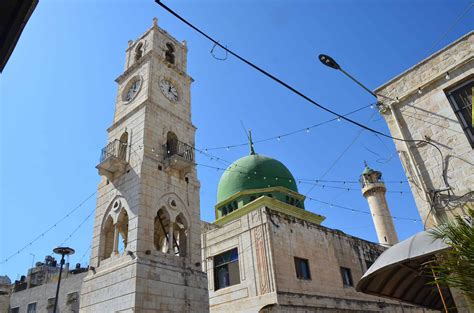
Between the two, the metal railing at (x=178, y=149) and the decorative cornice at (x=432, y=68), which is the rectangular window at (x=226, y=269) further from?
the decorative cornice at (x=432, y=68)

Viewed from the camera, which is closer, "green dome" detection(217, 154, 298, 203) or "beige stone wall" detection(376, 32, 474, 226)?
"beige stone wall" detection(376, 32, 474, 226)

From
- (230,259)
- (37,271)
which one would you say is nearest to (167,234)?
(230,259)

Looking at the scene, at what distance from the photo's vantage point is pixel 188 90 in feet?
59.8

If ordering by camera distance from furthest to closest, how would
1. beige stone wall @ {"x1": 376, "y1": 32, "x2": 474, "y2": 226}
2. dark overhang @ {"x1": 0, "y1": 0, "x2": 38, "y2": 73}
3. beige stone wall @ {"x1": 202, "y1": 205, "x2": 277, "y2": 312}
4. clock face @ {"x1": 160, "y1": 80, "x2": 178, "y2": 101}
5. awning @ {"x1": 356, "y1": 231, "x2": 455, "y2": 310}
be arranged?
clock face @ {"x1": 160, "y1": 80, "x2": 178, "y2": 101} → beige stone wall @ {"x1": 202, "y1": 205, "x2": 277, "y2": 312} → beige stone wall @ {"x1": 376, "y1": 32, "x2": 474, "y2": 226} → awning @ {"x1": 356, "y1": 231, "x2": 455, "y2": 310} → dark overhang @ {"x1": 0, "y1": 0, "x2": 38, "y2": 73}

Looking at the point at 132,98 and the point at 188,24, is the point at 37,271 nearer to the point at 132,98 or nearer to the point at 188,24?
the point at 132,98

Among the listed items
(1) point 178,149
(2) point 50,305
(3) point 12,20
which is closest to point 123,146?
(1) point 178,149

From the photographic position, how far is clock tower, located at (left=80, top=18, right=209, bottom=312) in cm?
1218

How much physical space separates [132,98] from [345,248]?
14558 millimetres

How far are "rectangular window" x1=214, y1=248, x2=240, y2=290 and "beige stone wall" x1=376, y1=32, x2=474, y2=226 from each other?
403 inches

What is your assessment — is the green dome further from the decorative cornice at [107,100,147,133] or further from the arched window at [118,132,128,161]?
the arched window at [118,132,128,161]

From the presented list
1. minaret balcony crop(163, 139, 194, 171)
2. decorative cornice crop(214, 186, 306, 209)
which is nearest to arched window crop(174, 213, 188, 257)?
minaret balcony crop(163, 139, 194, 171)

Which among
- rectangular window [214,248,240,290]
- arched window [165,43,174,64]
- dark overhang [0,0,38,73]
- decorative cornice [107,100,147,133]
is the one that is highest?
arched window [165,43,174,64]

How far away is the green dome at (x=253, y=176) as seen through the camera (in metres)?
26.1

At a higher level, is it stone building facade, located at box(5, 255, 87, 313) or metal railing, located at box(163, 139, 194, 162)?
metal railing, located at box(163, 139, 194, 162)
